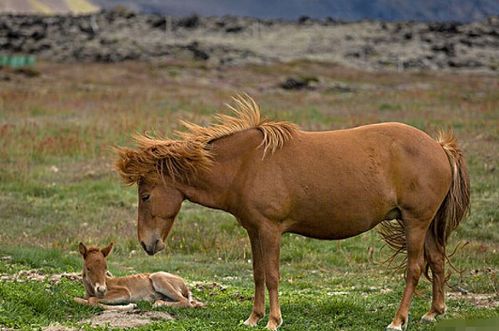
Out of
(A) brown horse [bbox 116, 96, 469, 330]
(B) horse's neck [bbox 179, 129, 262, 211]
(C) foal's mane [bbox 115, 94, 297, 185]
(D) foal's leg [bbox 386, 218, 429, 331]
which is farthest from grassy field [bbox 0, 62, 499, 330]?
(C) foal's mane [bbox 115, 94, 297, 185]

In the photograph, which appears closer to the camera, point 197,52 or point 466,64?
point 466,64

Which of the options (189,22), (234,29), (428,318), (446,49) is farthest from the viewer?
(189,22)

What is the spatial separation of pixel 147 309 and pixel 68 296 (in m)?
1.08

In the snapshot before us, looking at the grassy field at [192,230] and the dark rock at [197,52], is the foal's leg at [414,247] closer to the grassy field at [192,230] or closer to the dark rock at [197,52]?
the grassy field at [192,230]

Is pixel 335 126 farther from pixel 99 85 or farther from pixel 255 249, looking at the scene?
pixel 99 85

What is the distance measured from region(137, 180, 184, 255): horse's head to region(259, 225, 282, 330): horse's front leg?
111cm

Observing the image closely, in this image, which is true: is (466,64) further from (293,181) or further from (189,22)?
(293,181)

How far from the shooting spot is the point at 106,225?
59.8 feet

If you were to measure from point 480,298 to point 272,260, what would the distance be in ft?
11.6

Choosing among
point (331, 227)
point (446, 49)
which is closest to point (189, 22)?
point (446, 49)

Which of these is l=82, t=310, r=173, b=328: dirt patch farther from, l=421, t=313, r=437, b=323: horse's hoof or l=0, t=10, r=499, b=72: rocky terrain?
l=0, t=10, r=499, b=72: rocky terrain

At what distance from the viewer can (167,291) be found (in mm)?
11656

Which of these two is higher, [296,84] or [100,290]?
[100,290]

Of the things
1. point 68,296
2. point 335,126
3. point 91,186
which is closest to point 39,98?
point 335,126
